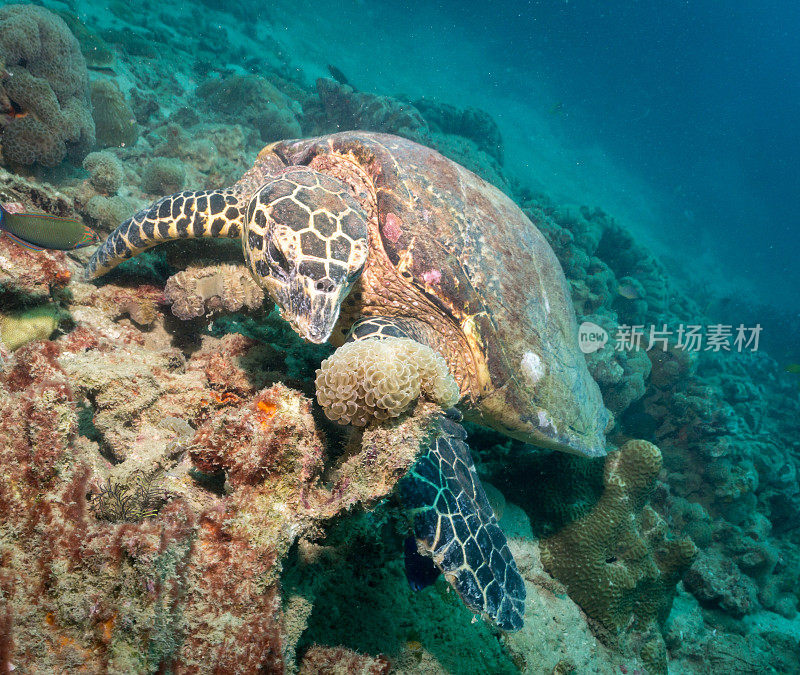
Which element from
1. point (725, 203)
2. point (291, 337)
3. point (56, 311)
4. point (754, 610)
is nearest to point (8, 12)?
point (56, 311)

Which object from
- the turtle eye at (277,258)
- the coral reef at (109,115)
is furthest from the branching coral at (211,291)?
the coral reef at (109,115)

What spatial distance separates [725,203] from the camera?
179 feet

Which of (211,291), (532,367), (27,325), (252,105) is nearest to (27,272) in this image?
(27,325)

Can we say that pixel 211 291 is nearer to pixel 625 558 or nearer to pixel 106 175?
pixel 106 175

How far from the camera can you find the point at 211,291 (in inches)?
124

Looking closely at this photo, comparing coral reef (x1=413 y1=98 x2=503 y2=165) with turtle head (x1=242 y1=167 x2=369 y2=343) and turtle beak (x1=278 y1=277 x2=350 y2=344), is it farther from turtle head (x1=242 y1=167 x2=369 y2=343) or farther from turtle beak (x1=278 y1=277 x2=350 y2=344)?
turtle beak (x1=278 y1=277 x2=350 y2=344)

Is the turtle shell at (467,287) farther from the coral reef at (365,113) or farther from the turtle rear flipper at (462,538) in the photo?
the coral reef at (365,113)

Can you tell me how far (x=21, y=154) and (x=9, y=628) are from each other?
18.4 ft

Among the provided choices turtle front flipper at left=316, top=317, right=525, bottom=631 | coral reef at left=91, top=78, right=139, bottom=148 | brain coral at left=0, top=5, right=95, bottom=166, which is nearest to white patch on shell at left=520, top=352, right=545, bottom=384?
turtle front flipper at left=316, top=317, right=525, bottom=631

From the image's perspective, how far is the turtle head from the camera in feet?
8.02

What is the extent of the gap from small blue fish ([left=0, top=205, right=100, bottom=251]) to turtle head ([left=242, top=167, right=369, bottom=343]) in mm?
1110

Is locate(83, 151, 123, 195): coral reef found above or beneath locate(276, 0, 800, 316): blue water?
beneath

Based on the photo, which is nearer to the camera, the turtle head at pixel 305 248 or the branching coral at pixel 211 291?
the turtle head at pixel 305 248

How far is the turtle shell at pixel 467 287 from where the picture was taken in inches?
120
